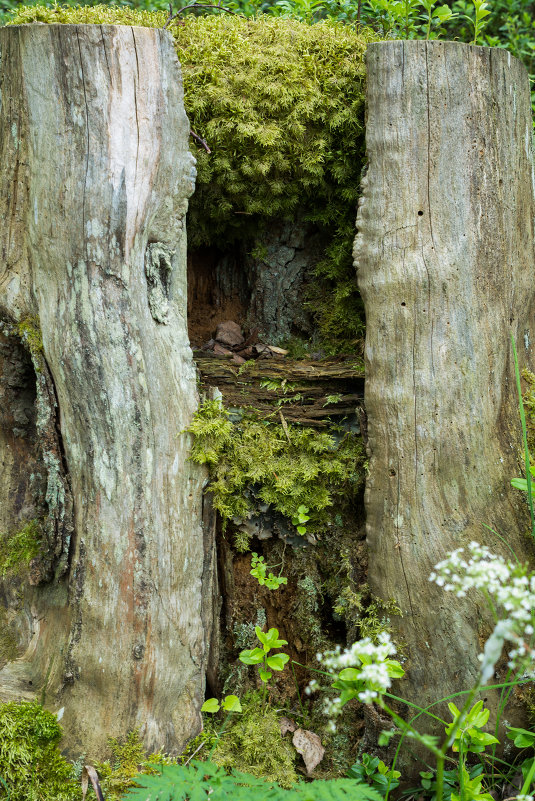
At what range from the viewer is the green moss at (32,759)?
93.2 inches

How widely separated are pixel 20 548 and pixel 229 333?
61.3 inches

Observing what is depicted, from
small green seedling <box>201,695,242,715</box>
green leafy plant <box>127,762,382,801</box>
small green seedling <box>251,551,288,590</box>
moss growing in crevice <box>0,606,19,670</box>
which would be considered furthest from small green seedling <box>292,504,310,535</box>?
moss growing in crevice <box>0,606,19,670</box>

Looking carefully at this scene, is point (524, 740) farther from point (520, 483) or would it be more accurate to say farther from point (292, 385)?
point (292, 385)

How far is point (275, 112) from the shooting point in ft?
9.18

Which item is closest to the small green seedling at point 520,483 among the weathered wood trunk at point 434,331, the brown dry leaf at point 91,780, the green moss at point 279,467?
the weathered wood trunk at point 434,331

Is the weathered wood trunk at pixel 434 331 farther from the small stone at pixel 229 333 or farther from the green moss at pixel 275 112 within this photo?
the small stone at pixel 229 333

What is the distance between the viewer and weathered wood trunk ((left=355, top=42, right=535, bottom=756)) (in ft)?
8.42

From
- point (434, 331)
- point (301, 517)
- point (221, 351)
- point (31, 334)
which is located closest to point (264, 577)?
point (301, 517)

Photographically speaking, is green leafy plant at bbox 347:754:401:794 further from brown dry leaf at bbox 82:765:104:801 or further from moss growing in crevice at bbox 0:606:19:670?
moss growing in crevice at bbox 0:606:19:670

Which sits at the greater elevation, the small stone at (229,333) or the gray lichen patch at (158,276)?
the gray lichen patch at (158,276)

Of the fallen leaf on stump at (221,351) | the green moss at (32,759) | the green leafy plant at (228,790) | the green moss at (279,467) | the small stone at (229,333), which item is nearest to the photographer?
the green leafy plant at (228,790)

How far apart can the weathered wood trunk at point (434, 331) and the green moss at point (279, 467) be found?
20 centimetres

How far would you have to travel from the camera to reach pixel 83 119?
2434 mm

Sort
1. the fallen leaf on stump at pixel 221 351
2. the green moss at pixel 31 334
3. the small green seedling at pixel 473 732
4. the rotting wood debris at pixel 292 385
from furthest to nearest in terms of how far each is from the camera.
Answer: the fallen leaf on stump at pixel 221 351 → the rotting wood debris at pixel 292 385 → the green moss at pixel 31 334 → the small green seedling at pixel 473 732
